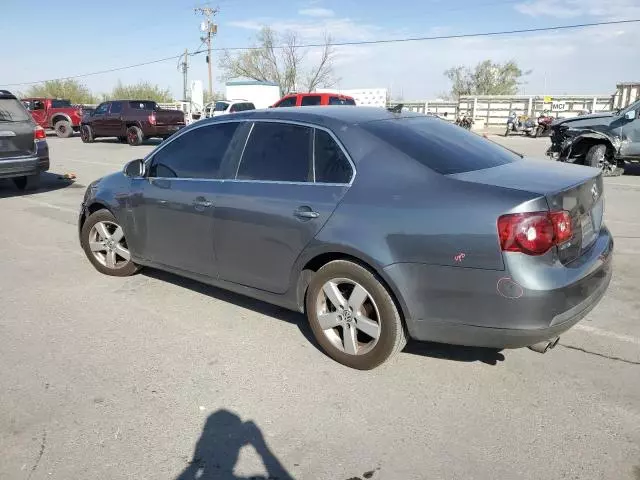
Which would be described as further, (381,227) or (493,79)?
(493,79)

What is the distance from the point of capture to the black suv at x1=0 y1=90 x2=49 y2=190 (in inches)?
367

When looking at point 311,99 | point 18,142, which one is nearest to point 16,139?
point 18,142

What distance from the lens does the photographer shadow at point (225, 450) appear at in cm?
256

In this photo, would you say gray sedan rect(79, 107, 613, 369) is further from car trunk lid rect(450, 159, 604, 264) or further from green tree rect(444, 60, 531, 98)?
green tree rect(444, 60, 531, 98)

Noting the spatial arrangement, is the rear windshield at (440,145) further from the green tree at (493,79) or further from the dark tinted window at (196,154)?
the green tree at (493,79)

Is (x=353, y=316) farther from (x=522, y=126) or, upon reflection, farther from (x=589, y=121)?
(x=522, y=126)

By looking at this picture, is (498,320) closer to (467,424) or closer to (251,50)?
(467,424)

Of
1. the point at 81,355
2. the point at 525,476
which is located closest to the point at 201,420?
the point at 81,355

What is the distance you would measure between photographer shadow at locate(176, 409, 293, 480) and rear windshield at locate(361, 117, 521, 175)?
5.97 feet

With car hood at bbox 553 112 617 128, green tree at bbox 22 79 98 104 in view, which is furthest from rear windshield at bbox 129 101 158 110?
green tree at bbox 22 79 98 104

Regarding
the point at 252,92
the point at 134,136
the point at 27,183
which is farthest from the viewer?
the point at 252,92

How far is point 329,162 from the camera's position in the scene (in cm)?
358

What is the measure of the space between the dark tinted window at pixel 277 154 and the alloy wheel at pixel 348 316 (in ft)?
2.56

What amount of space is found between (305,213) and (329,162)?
0.37m
